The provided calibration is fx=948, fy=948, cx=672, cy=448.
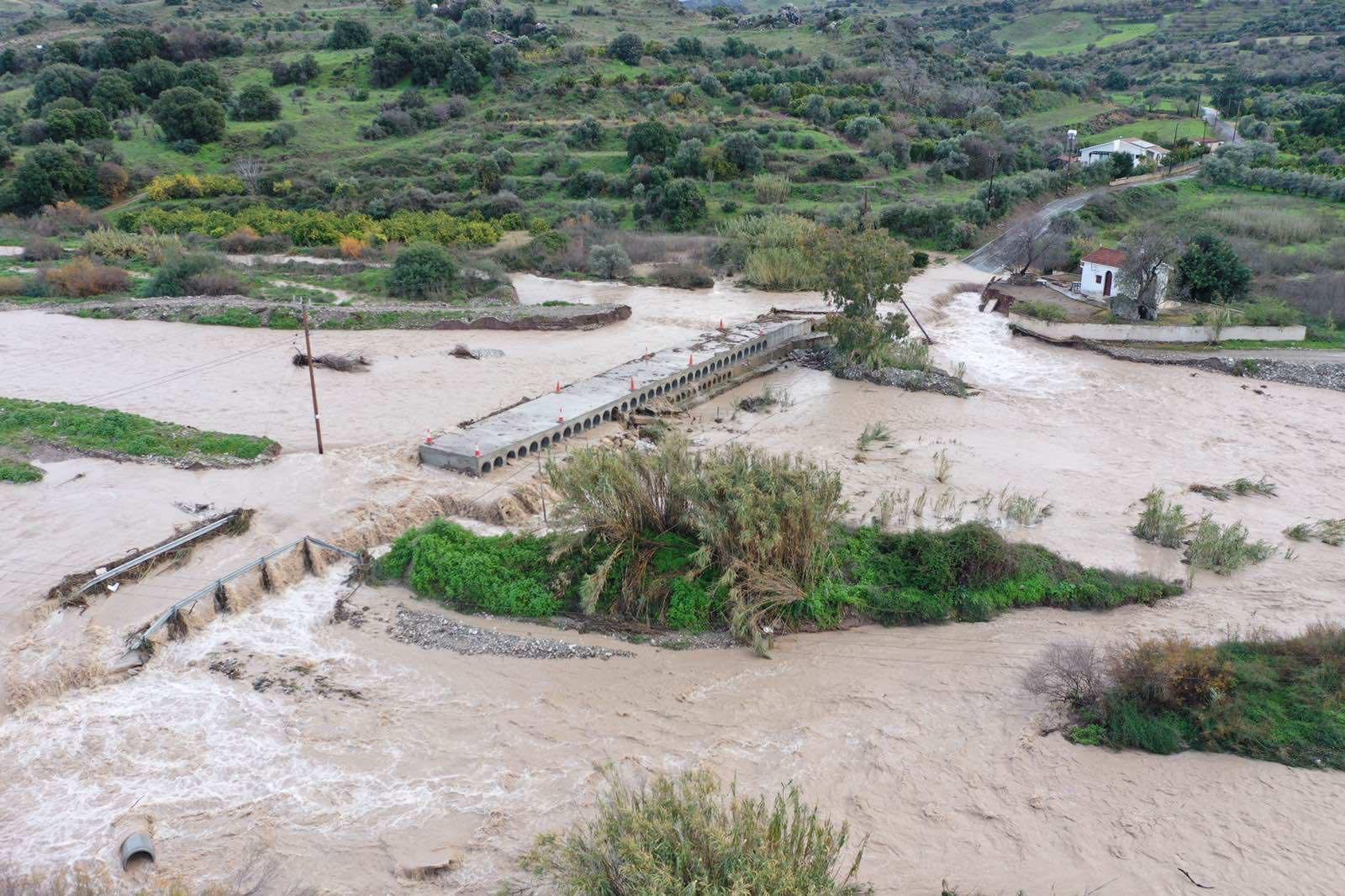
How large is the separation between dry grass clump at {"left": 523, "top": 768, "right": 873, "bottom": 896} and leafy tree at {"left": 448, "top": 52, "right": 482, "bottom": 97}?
62218 millimetres

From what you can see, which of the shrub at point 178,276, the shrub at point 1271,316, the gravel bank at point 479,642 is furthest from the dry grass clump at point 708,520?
the shrub at point 178,276

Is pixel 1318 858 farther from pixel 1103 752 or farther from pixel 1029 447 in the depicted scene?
pixel 1029 447

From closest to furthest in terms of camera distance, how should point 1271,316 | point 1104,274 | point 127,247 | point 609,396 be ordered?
point 609,396
point 1271,316
point 1104,274
point 127,247

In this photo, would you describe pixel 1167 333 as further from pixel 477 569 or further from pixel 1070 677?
pixel 477 569

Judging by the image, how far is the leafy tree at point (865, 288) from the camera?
93.8 feet

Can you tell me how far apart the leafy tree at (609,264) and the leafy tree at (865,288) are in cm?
1256

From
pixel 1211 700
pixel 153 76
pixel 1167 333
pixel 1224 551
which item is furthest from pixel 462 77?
pixel 1211 700

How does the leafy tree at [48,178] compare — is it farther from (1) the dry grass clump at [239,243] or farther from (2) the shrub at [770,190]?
(2) the shrub at [770,190]

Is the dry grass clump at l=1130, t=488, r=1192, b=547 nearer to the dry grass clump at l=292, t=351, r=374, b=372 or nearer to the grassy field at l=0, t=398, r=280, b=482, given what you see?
the grassy field at l=0, t=398, r=280, b=482

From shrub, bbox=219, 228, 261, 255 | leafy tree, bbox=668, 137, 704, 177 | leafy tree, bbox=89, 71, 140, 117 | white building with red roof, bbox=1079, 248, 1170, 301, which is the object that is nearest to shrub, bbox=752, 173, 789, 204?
leafy tree, bbox=668, 137, 704, 177

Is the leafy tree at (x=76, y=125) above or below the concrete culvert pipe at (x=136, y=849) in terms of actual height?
above

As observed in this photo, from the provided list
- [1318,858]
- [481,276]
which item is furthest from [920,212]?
[1318,858]

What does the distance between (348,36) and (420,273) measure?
45.7 meters

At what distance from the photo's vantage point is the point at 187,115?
55.2 metres
